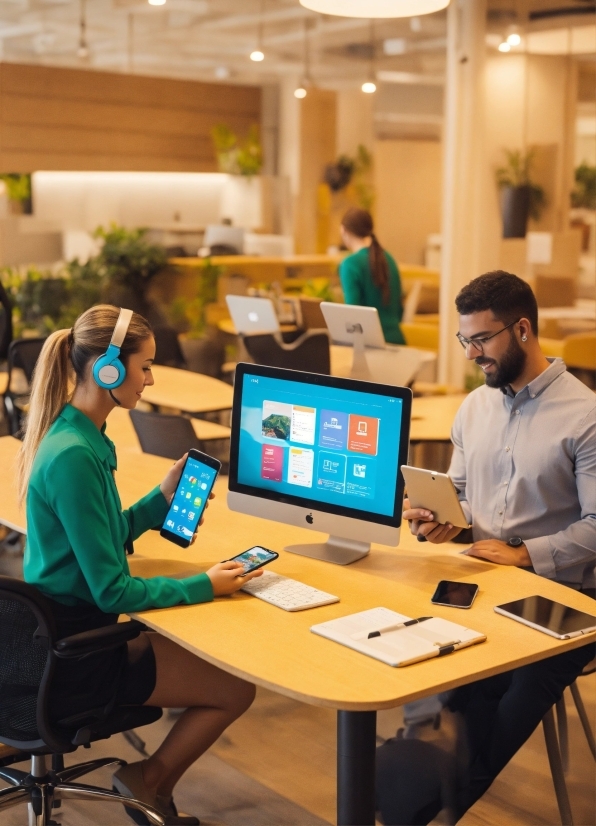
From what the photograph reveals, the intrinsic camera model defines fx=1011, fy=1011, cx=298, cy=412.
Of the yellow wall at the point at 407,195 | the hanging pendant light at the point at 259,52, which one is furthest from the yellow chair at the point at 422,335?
the hanging pendant light at the point at 259,52

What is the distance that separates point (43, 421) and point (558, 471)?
1.35 metres

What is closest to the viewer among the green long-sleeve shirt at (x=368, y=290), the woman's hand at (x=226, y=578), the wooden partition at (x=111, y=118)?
the woman's hand at (x=226, y=578)

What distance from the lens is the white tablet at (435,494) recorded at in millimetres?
2438

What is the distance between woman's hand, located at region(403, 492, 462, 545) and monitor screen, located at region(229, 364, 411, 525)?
0.16 feet

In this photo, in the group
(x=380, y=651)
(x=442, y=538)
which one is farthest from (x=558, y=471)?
(x=380, y=651)

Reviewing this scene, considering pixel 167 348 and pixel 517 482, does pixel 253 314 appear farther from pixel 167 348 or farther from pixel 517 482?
pixel 517 482

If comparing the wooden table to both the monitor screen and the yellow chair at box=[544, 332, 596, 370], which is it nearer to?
the monitor screen

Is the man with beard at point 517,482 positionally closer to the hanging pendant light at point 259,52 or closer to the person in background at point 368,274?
the person in background at point 368,274

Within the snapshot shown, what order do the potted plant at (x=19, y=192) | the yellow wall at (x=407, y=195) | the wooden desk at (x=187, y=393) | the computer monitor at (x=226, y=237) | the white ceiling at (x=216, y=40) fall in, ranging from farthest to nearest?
the computer monitor at (x=226, y=237) → the yellow wall at (x=407, y=195) → the white ceiling at (x=216, y=40) → the potted plant at (x=19, y=192) → the wooden desk at (x=187, y=393)

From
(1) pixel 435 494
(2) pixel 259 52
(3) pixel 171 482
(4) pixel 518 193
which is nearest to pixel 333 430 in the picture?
(1) pixel 435 494

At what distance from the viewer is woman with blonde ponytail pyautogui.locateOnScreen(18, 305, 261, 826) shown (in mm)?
2287

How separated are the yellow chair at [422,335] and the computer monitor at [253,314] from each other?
7.29 feet

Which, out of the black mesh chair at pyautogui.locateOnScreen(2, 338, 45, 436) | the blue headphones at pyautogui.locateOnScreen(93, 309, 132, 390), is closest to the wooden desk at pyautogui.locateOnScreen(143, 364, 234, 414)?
the black mesh chair at pyautogui.locateOnScreen(2, 338, 45, 436)

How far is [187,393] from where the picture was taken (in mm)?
5211
